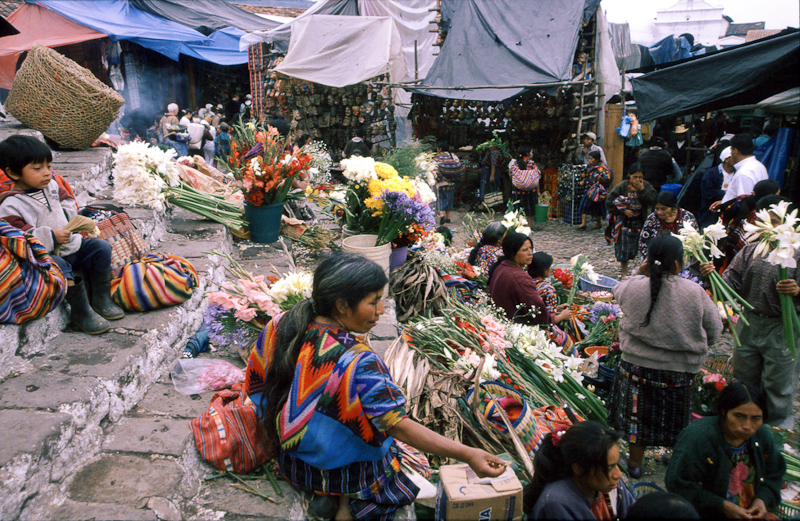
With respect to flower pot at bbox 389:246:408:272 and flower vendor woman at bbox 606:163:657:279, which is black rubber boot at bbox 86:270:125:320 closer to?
flower pot at bbox 389:246:408:272

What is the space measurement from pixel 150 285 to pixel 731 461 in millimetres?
3207

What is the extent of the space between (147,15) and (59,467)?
633 inches

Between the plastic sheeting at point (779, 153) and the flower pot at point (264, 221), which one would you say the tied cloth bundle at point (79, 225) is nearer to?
the flower pot at point (264, 221)

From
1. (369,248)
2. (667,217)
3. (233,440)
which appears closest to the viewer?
(233,440)

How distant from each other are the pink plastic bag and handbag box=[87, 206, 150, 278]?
77cm

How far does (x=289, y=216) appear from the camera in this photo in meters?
5.55

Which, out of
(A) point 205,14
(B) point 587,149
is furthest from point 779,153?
(A) point 205,14

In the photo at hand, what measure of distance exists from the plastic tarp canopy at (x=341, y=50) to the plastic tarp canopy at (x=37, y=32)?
15.3 ft

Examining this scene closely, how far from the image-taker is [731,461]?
2.50 meters

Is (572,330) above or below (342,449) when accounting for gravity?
below

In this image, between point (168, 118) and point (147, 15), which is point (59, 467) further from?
point (147, 15)

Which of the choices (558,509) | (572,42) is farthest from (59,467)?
(572,42)

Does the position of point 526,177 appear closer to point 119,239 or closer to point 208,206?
point 208,206

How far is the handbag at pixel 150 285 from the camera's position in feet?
10.3
